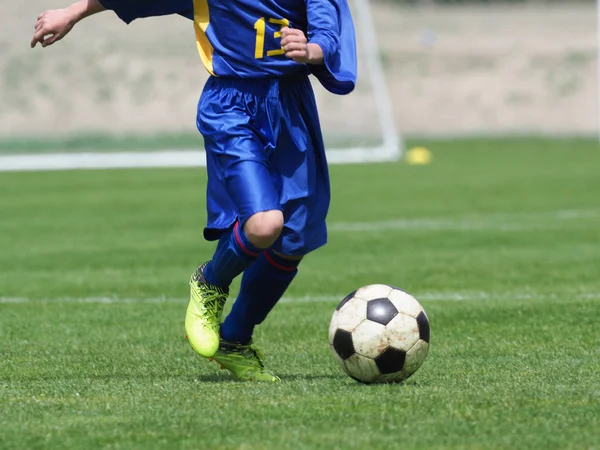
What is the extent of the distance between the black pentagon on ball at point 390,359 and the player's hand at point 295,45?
1172 millimetres

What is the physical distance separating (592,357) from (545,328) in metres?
0.95

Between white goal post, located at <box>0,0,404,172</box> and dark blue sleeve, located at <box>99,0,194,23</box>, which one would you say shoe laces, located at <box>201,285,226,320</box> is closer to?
dark blue sleeve, located at <box>99,0,194,23</box>

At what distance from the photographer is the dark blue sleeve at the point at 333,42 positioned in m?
5.06

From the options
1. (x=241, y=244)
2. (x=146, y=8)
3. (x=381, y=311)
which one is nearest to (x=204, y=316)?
(x=241, y=244)

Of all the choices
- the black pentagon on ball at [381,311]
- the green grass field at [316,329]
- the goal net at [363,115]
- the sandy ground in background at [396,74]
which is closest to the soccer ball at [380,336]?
the black pentagon on ball at [381,311]

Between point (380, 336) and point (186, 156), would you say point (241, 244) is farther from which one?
point (186, 156)

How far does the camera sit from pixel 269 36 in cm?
521

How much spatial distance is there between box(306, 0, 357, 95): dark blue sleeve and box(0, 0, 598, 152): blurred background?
1627 centimetres

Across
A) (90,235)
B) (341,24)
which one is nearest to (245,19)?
(341,24)

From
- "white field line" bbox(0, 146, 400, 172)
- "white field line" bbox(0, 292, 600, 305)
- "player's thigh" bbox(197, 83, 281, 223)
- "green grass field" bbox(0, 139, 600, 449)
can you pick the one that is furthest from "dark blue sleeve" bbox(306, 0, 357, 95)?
"white field line" bbox(0, 146, 400, 172)

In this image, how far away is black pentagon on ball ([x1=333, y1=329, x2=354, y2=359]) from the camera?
4953mm

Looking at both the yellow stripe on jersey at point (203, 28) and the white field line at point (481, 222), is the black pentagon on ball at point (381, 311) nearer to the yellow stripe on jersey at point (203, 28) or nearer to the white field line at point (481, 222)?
the yellow stripe on jersey at point (203, 28)

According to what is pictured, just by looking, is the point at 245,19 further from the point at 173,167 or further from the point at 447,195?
the point at 173,167

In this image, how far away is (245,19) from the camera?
17.2 ft
